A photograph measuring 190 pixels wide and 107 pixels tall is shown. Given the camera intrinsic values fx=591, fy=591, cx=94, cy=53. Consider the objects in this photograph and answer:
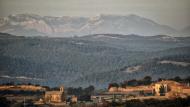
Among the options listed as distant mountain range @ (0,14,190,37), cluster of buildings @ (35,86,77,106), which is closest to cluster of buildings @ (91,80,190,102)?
cluster of buildings @ (35,86,77,106)

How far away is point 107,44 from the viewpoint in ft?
34.0

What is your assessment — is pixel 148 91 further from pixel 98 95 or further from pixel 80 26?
pixel 80 26

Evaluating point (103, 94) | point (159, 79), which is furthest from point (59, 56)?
point (159, 79)

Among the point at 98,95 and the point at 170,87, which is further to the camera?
the point at 170,87

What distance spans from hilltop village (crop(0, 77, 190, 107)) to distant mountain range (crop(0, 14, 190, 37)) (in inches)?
36.5

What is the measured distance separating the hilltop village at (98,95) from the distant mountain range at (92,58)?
0.14 metres

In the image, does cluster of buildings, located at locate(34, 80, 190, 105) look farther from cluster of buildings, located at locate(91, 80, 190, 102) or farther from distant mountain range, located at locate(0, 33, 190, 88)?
distant mountain range, located at locate(0, 33, 190, 88)

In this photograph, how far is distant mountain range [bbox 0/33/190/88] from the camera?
10133mm

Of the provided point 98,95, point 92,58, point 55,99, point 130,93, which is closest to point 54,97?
point 55,99

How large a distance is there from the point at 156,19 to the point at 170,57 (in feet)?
2.33

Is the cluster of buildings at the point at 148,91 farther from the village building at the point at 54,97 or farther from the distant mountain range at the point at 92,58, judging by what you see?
the village building at the point at 54,97

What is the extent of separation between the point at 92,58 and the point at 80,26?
0.59 meters

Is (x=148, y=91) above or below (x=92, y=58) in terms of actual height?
below

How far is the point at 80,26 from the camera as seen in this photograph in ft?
33.6
